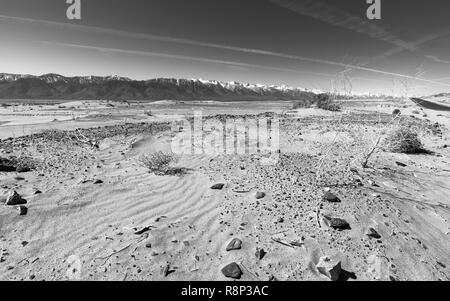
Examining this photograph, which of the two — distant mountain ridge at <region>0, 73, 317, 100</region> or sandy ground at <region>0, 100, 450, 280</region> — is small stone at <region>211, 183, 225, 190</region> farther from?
distant mountain ridge at <region>0, 73, 317, 100</region>

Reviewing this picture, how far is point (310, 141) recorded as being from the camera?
8.88 metres

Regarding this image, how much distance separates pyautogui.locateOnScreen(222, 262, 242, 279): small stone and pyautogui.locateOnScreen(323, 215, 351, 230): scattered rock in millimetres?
1436

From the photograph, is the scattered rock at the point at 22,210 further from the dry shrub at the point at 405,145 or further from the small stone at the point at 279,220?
the dry shrub at the point at 405,145

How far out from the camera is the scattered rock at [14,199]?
12.9 feet

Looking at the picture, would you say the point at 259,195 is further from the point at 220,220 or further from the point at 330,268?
the point at 330,268

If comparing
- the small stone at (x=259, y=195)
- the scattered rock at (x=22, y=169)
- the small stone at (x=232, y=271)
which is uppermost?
the scattered rock at (x=22, y=169)

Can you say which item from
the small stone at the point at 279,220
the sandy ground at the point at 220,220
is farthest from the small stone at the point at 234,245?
the small stone at the point at 279,220

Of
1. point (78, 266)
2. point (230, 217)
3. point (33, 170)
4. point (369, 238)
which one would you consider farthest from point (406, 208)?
point (33, 170)

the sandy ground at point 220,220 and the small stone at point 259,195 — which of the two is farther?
the small stone at point 259,195

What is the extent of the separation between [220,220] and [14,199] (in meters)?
3.12

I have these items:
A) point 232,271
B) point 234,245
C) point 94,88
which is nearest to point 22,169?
point 234,245

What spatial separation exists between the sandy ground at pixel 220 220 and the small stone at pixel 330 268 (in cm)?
6

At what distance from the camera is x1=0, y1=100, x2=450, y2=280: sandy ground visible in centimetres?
290

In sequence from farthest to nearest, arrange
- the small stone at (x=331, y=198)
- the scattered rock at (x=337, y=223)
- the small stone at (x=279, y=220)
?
the small stone at (x=331, y=198) → the small stone at (x=279, y=220) → the scattered rock at (x=337, y=223)
